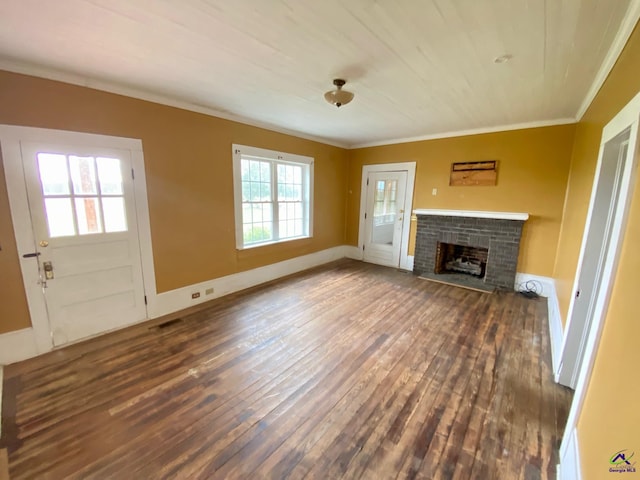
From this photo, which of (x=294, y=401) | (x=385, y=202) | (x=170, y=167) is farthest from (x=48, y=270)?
(x=385, y=202)

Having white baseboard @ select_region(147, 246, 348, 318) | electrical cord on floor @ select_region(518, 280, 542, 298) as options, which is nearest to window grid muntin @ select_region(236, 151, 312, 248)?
white baseboard @ select_region(147, 246, 348, 318)

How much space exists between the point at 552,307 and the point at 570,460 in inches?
100

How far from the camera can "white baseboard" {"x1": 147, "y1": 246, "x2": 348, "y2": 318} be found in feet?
10.2

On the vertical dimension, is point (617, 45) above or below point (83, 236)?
above

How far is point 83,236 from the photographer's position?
250 cm

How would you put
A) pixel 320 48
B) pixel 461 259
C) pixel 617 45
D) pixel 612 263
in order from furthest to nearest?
1. pixel 461 259
2. pixel 320 48
3. pixel 617 45
4. pixel 612 263

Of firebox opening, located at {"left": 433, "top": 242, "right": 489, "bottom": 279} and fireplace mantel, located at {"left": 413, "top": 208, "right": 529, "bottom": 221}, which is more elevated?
fireplace mantel, located at {"left": 413, "top": 208, "right": 529, "bottom": 221}

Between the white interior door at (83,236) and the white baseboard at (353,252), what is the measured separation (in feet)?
13.4

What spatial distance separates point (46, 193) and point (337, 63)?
8.91 ft

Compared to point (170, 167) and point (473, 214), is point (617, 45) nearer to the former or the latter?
point (473, 214)

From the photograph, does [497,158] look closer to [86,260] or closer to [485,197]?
[485,197]

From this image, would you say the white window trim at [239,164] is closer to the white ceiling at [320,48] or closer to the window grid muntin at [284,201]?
the window grid muntin at [284,201]

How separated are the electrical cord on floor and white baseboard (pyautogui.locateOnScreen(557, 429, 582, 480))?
9.74ft

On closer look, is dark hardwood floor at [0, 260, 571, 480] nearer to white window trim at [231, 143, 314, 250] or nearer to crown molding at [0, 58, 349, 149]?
white window trim at [231, 143, 314, 250]
